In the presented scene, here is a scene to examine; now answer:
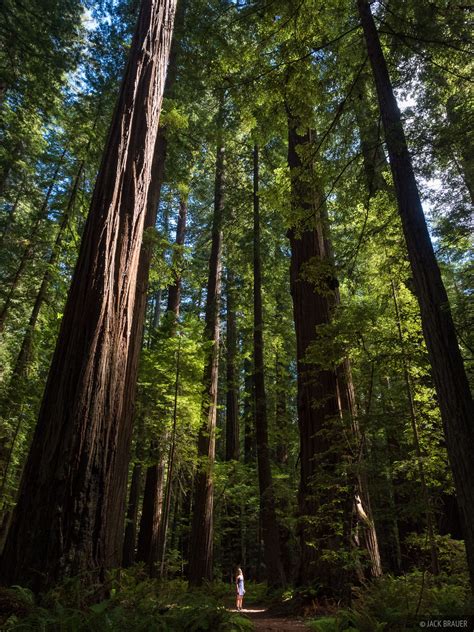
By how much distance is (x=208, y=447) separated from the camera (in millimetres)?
11875

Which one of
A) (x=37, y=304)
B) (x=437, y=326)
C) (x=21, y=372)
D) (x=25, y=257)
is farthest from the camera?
(x=37, y=304)

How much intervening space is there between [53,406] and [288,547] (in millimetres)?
13647

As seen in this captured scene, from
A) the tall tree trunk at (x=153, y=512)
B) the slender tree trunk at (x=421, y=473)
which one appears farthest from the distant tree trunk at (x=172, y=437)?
the slender tree trunk at (x=421, y=473)

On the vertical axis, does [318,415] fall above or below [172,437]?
below

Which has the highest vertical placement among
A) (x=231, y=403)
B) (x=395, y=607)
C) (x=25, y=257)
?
(x=25, y=257)

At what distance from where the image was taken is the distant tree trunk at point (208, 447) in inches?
429

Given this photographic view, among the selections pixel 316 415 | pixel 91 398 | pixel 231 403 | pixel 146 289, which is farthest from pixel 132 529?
pixel 91 398

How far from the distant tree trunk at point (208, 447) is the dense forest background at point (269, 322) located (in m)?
0.07

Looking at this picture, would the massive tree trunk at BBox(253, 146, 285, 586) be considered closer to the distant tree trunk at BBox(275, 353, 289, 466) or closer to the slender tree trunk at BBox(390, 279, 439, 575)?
the distant tree trunk at BBox(275, 353, 289, 466)

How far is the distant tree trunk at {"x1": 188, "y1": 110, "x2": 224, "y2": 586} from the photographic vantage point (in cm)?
1089

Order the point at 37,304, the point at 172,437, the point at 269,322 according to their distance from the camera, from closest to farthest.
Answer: the point at 172,437 < the point at 37,304 < the point at 269,322

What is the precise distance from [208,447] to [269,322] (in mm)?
5518

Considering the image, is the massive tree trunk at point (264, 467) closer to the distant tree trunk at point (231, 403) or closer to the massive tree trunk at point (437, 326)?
the distant tree trunk at point (231, 403)

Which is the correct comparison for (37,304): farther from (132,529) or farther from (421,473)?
(421,473)
